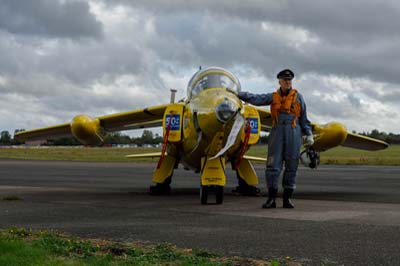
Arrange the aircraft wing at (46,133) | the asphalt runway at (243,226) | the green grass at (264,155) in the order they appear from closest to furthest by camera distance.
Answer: the asphalt runway at (243,226) < the aircraft wing at (46,133) < the green grass at (264,155)

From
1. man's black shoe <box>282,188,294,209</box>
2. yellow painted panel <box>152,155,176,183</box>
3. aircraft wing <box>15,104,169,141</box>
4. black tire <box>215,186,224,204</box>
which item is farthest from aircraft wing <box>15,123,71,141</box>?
man's black shoe <box>282,188,294,209</box>

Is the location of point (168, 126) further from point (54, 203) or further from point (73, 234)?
point (73, 234)

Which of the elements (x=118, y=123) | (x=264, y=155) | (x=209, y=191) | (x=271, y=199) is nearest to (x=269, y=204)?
(x=271, y=199)

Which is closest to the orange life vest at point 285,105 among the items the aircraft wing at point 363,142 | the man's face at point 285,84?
the man's face at point 285,84

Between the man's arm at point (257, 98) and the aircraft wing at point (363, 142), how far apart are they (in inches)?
323

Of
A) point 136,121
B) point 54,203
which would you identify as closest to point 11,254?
point 54,203

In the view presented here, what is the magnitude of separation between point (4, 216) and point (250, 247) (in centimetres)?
483

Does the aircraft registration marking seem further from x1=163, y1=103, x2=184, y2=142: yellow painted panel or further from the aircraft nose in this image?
the aircraft nose

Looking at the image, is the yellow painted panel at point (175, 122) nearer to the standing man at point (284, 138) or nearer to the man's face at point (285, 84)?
the standing man at point (284, 138)

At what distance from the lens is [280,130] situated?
1034 centimetres

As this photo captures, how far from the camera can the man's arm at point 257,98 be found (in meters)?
10.5

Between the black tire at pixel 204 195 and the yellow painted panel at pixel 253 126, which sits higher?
the yellow painted panel at pixel 253 126

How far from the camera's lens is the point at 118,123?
16781 mm

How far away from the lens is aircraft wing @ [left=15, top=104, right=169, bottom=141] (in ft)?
52.5
